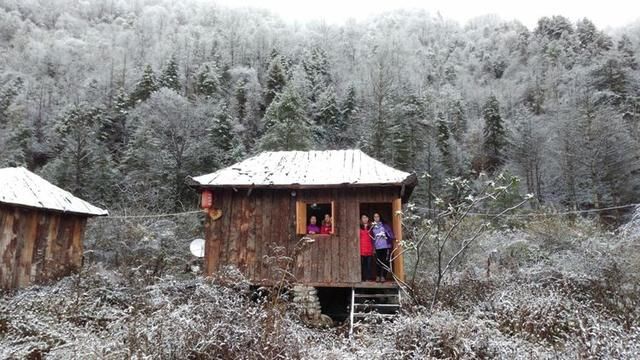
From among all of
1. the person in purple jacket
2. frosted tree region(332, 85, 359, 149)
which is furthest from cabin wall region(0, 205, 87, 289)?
frosted tree region(332, 85, 359, 149)

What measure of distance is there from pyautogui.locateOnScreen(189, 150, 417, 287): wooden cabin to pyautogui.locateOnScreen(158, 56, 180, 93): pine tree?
2775cm

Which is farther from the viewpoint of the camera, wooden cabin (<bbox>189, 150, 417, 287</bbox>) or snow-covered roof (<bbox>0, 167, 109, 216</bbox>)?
snow-covered roof (<bbox>0, 167, 109, 216</bbox>)

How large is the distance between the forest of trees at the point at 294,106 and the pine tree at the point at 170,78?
16cm

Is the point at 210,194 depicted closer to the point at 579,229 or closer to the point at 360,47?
the point at 579,229

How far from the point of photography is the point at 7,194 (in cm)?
Answer: 1041

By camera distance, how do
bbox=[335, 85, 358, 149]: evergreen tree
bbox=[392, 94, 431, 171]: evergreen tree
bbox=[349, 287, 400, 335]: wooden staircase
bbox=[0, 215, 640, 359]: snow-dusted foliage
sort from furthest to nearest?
bbox=[335, 85, 358, 149]: evergreen tree → bbox=[392, 94, 431, 171]: evergreen tree → bbox=[349, 287, 400, 335]: wooden staircase → bbox=[0, 215, 640, 359]: snow-dusted foliage

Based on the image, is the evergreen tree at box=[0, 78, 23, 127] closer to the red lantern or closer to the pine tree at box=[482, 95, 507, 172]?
the red lantern

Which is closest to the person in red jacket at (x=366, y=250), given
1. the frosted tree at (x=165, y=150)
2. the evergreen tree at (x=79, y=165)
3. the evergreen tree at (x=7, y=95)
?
the frosted tree at (x=165, y=150)

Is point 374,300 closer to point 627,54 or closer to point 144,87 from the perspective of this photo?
point 144,87

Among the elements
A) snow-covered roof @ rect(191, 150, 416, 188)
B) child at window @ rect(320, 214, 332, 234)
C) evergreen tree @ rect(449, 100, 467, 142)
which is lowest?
child at window @ rect(320, 214, 332, 234)

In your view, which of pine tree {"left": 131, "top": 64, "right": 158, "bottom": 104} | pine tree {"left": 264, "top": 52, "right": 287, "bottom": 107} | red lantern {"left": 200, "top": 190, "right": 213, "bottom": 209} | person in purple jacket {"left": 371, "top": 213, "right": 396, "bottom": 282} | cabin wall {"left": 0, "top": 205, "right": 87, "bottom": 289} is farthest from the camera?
pine tree {"left": 264, "top": 52, "right": 287, "bottom": 107}

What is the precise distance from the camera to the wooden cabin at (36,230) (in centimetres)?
1038

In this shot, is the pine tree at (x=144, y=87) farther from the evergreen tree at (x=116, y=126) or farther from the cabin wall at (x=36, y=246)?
the cabin wall at (x=36, y=246)

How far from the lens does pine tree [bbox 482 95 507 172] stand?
3347 cm
